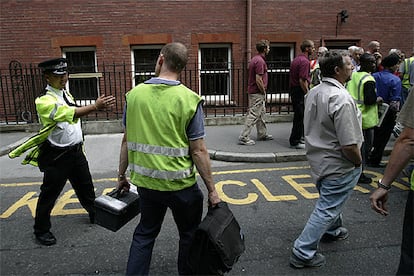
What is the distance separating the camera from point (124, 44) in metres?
9.69

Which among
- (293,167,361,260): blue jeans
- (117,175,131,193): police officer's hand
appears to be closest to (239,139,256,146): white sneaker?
(293,167,361,260): blue jeans

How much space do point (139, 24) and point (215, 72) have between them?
2441 millimetres

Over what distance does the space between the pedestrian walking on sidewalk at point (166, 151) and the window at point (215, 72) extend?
7411mm

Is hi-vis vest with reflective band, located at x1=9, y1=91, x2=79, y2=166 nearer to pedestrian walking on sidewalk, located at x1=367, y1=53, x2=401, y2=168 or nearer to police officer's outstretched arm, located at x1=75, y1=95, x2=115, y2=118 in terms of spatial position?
police officer's outstretched arm, located at x1=75, y1=95, x2=115, y2=118

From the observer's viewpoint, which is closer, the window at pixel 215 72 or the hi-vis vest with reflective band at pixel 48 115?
the hi-vis vest with reflective band at pixel 48 115

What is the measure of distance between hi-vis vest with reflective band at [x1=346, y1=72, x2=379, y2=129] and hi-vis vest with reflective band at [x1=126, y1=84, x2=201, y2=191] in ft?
10.7

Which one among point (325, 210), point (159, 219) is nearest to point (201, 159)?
point (159, 219)

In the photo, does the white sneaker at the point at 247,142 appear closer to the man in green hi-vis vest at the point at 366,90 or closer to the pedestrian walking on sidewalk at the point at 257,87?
the pedestrian walking on sidewalk at the point at 257,87

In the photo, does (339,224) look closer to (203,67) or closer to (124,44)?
(203,67)

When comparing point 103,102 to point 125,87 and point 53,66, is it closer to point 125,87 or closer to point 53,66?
point 53,66

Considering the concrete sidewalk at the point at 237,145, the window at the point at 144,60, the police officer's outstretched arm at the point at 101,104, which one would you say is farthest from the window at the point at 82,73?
the police officer's outstretched arm at the point at 101,104

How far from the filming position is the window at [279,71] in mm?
10078

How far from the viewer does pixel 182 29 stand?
9.75 metres

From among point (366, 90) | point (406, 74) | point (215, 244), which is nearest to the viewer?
point (215, 244)
